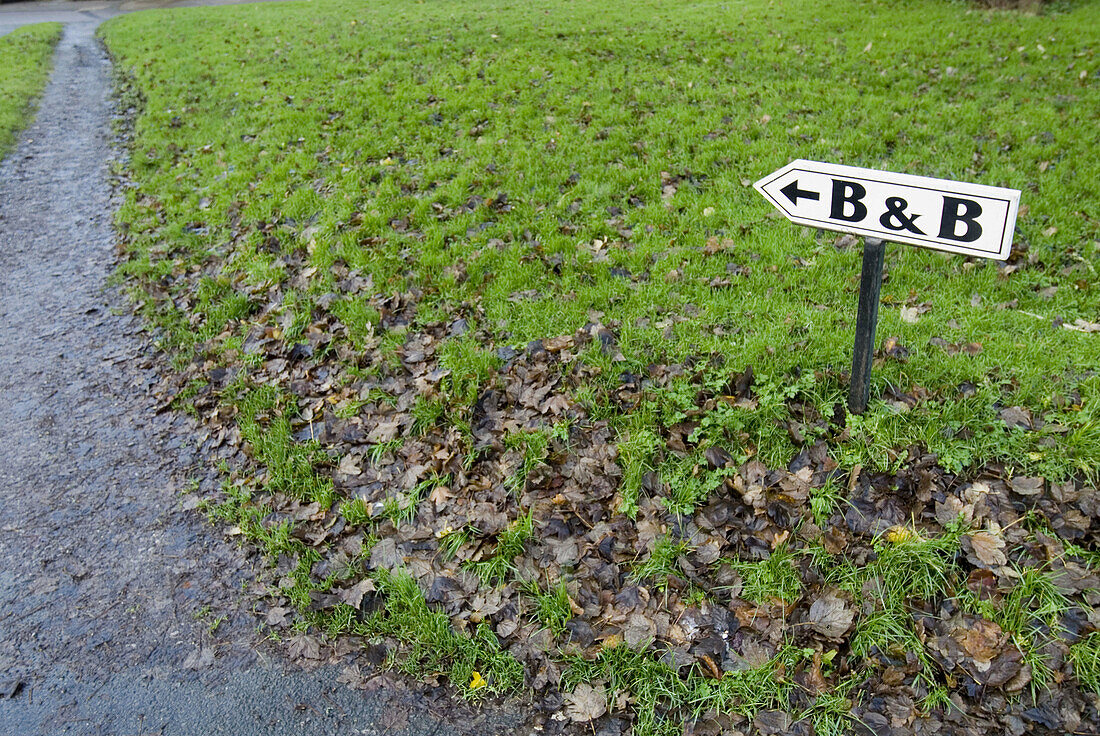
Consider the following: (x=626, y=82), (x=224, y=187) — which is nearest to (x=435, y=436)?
(x=224, y=187)

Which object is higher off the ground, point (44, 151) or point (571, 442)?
point (44, 151)

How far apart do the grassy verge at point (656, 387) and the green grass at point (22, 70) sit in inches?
158

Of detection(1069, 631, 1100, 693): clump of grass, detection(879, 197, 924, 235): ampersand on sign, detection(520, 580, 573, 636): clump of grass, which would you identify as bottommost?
detection(520, 580, 573, 636): clump of grass

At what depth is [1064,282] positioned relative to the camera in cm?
435

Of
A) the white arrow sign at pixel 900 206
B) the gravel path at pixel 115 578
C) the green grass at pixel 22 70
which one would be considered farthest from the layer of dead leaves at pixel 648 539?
the green grass at pixel 22 70

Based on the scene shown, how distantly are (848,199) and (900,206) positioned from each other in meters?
0.19

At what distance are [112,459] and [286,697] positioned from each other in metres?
2.05

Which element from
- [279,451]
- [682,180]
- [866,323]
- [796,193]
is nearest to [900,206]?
[796,193]

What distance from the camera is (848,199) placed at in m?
2.70

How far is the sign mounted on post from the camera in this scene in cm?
238

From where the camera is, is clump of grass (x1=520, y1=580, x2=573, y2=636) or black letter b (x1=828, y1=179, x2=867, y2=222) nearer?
black letter b (x1=828, y1=179, x2=867, y2=222)

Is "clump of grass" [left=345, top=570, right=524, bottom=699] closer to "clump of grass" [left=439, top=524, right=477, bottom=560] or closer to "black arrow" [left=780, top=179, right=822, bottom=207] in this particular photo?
"clump of grass" [left=439, top=524, right=477, bottom=560]

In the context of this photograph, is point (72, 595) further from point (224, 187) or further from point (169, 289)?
point (224, 187)

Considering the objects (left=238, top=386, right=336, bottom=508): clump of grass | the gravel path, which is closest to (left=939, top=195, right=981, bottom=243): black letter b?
the gravel path
